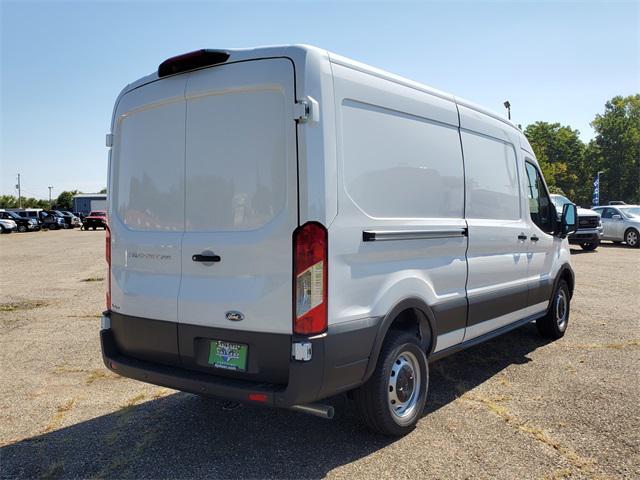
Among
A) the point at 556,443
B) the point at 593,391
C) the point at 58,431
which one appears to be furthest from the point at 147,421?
the point at 593,391

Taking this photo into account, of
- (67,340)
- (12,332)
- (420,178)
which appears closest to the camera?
(420,178)

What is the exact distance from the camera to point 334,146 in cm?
319

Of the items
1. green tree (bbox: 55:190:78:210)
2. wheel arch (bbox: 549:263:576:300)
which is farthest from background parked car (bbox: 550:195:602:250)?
green tree (bbox: 55:190:78:210)

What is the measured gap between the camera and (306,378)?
3018mm

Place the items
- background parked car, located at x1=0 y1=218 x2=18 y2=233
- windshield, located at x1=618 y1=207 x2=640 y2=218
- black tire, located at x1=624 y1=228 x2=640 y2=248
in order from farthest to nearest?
background parked car, located at x1=0 y1=218 x2=18 y2=233
windshield, located at x1=618 y1=207 x2=640 y2=218
black tire, located at x1=624 y1=228 x2=640 y2=248

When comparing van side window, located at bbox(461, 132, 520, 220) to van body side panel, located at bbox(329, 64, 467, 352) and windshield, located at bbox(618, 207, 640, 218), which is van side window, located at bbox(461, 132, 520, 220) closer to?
van body side panel, located at bbox(329, 64, 467, 352)

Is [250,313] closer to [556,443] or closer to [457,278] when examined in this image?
[457,278]

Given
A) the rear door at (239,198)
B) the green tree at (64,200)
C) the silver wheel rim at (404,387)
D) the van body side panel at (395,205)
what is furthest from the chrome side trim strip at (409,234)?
the green tree at (64,200)

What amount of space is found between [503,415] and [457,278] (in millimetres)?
1098

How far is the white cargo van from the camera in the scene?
3.09 metres

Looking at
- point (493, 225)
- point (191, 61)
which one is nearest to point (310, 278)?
point (191, 61)

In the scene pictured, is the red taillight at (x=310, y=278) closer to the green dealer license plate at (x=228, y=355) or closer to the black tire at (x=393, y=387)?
the green dealer license plate at (x=228, y=355)

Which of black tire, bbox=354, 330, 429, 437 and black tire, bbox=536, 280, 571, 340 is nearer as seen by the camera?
black tire, bbox=354, 330, 429, 437

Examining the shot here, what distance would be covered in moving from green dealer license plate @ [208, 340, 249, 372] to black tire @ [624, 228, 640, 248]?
20.5 metres
